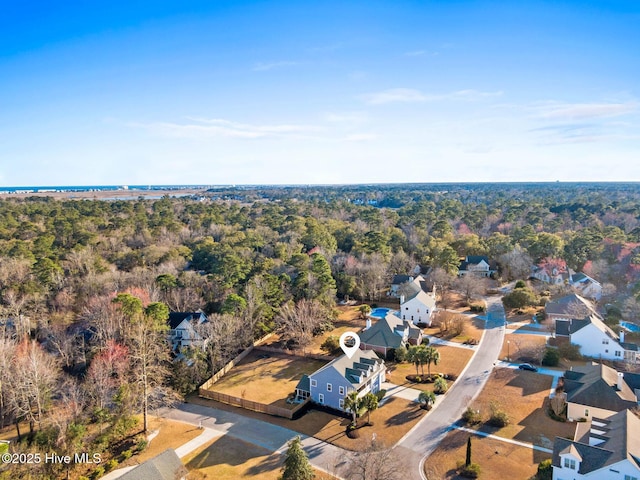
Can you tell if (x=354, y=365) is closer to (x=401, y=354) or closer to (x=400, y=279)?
(x=401, y=354)

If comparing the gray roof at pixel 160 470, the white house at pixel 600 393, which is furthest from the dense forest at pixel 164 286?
the white house at pixel 600 393

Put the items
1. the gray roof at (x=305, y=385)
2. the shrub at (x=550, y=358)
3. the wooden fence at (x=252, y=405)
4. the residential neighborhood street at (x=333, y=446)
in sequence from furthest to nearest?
the shrub at (x=550, y=358) < the gray roof at (x=305, y=385) < the wooden fence at (x=252, y=405) < the residential neighborhood street at (x=333, y=446)

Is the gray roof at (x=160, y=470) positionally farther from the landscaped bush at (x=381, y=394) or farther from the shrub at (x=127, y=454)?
the landscaped bush at (x=381, y=394)

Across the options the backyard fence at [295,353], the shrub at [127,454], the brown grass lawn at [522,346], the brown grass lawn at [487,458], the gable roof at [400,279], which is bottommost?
the shrub at [127,454]

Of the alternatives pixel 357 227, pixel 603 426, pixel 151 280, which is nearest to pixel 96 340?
pixel 151 280

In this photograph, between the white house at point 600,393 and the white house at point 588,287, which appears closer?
the white house at point 600,393

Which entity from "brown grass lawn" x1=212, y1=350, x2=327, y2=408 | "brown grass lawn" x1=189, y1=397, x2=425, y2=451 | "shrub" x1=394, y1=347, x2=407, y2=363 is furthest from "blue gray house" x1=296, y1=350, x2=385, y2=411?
"shrub" x1=394, y1=347, x2=407, y2=363

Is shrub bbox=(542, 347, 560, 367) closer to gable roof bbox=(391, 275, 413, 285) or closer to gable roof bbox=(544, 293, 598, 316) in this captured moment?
gable roof bbox=(544, 293, 598, 316)

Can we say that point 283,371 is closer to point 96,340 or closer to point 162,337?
point 162,337

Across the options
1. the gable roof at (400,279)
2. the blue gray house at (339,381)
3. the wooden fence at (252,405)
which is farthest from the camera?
the gable roof at (400,279)
